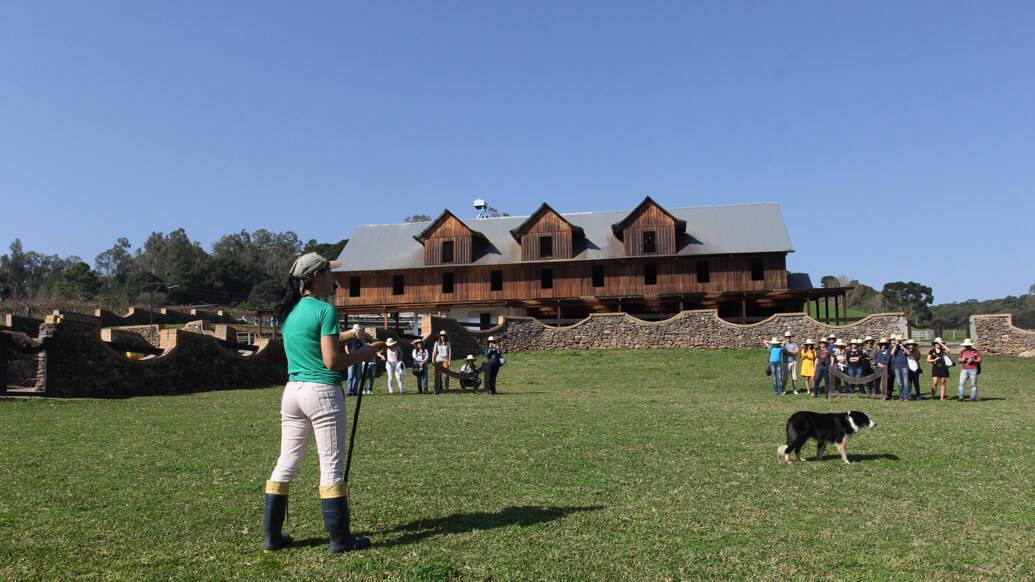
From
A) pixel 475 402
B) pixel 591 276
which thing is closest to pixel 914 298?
pixel 591 276

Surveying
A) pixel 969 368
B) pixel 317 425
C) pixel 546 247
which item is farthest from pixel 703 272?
pixel 317 425

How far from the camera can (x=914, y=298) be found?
8444 centimetres

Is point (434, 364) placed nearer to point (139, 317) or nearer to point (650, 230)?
point (650, 230)

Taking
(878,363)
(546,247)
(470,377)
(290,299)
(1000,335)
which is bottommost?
(470,377)

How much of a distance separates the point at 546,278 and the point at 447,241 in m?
6.82

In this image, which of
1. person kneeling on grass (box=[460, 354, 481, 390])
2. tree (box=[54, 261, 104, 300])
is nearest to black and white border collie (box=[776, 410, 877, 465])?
person kneeling on grass (box=[460, 354, 481, 390])

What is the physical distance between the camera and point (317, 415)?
4746mm

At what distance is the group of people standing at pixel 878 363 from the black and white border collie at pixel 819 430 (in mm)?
10532

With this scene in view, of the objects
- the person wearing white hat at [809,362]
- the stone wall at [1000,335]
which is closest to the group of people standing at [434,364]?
the person wearing white hat at [809,362]

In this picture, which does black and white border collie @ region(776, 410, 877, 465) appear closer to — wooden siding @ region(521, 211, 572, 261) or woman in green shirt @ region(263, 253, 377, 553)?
woman in green shirt @ region(263, 253, 377, 553)

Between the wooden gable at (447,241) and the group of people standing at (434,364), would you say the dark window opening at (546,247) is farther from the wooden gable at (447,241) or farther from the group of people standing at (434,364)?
the group of people standing at (434,364)

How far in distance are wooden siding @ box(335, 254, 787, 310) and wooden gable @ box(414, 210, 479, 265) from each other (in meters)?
0.71

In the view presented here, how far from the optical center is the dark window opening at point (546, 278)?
1793 inches

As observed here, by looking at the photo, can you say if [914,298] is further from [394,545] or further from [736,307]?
[394,545]
